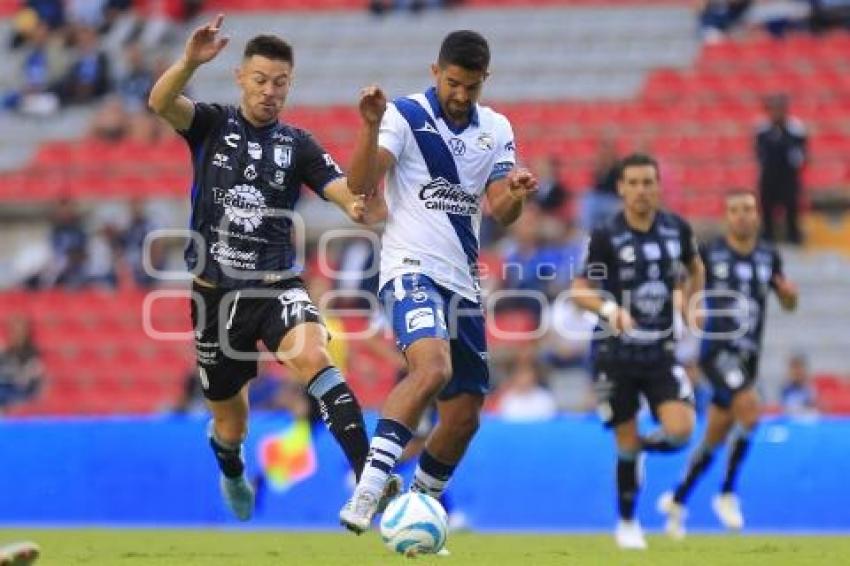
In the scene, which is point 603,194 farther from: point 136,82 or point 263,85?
point 263,85

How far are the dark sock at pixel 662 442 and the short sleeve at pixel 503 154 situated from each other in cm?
375

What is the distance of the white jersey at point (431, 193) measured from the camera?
10242 millimetres

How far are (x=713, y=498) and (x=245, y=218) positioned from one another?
24.5ft

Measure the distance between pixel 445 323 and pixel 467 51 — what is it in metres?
1.45

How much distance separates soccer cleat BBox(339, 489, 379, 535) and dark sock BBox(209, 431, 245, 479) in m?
3.05

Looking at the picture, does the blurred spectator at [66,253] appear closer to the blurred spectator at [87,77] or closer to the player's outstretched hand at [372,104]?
the blurred spectator at [87,77]

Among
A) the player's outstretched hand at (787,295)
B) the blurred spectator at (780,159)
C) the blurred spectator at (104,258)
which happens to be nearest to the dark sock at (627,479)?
the player's outstretched hand at (787,295)

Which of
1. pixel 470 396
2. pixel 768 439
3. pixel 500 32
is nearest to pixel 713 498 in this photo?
pixel 768 439

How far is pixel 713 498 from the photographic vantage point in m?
17.0

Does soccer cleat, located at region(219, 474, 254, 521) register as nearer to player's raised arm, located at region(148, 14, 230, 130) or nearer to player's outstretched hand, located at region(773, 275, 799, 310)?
player's raised arm, located at region(148, 14, 230, 130)

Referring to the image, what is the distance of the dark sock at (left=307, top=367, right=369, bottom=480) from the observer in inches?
388

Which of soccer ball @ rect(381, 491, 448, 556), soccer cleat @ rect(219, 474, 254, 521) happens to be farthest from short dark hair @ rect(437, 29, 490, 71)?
soccer cleat @ rect(219, 474, 254, 521)

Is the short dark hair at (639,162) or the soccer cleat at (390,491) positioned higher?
the short dark hair at (639,162)

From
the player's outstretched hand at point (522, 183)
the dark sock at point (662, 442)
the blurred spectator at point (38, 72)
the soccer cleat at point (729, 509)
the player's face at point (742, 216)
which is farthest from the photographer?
the blurred spectator at point (38, 72)
